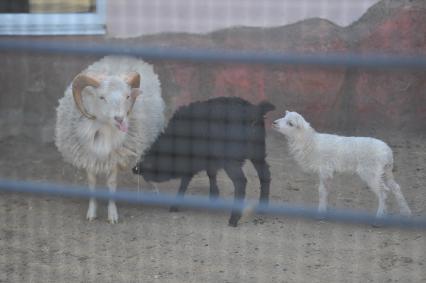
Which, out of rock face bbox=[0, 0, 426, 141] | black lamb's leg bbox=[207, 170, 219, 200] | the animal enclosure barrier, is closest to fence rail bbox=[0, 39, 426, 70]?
the animal enclosure barrier

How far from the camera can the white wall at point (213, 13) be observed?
6.02m

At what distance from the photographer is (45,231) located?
4.72 m

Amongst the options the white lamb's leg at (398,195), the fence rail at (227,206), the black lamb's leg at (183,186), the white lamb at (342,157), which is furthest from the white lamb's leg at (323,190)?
the fence rail at (227,206)

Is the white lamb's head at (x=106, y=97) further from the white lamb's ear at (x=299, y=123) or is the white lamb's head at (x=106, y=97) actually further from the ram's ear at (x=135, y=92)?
the white lamb's ear at (x=299, y=123)

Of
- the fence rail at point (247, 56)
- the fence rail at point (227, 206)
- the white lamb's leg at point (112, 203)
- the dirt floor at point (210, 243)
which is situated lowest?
the dirt floor at point (210, 243)

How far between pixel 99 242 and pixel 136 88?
100 centimetres

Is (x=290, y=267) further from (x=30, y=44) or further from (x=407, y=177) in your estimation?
(x=30, y=44)

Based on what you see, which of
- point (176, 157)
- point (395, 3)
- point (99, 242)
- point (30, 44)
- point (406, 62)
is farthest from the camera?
point (395, 3)

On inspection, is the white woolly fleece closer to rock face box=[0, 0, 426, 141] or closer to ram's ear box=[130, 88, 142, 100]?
ram's ear box=[130, 88, 142, 100]

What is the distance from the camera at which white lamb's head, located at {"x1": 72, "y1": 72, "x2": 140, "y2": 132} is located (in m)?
4.57

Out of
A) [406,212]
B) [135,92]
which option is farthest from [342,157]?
[135,92]

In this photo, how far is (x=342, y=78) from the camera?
6.08 m

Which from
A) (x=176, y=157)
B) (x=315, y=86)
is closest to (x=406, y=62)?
(x=176, y=157)

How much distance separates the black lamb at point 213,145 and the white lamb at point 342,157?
0.21 m
